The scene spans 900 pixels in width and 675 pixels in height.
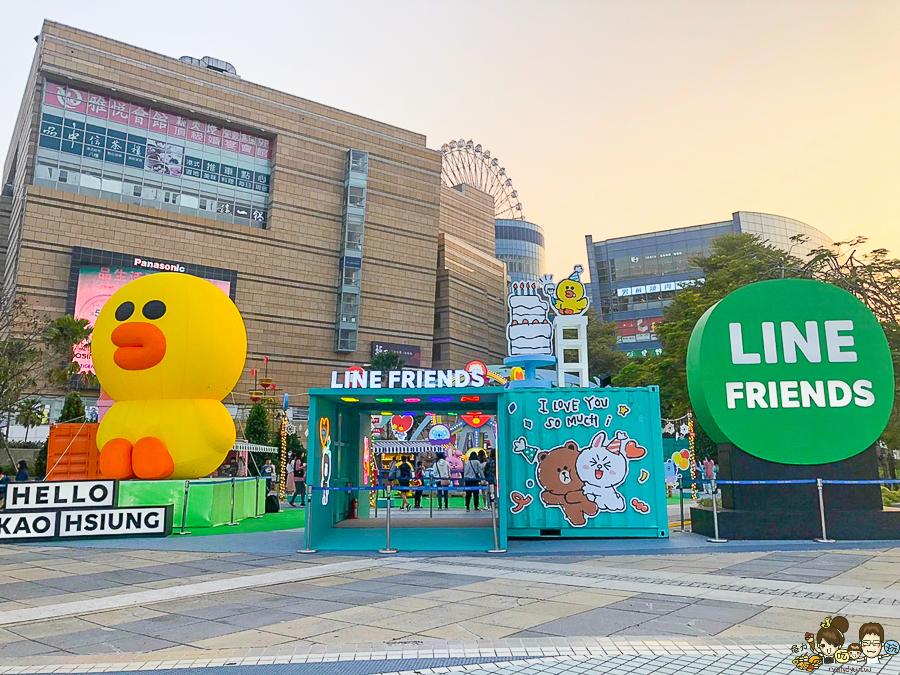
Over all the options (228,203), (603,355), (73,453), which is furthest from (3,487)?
(603,355)

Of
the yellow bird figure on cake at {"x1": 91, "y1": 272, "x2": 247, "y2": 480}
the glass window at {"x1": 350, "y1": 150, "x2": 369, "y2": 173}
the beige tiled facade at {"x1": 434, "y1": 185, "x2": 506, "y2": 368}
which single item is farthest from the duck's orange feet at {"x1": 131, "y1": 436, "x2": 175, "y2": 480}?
the beige tiled facade at {"x1": 434, "y1": 185, "x2": 506, "y2": 368}

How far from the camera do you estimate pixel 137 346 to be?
1616 centimetres

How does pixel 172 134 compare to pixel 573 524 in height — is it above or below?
above

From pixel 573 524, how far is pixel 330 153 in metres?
55.0

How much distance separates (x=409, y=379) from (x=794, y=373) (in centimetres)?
763

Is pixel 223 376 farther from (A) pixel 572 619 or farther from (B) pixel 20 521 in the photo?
(A) pixel 572 619

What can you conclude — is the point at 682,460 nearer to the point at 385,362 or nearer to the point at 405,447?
the point at 405,447

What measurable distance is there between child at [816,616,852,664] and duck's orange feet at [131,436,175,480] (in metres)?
14.3

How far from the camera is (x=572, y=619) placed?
643 centimetres

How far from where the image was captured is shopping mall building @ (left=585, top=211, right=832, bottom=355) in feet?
275

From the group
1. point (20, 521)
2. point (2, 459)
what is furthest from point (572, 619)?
point (2, 459)

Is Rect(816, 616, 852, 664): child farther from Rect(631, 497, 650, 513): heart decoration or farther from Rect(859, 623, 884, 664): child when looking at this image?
Rect(631, 497, 650, 513): heart decoration

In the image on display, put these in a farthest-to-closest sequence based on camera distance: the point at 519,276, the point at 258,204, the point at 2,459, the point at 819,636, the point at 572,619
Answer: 1. the point at 519,276
2. the point at 258,204
3. the point at 2,459
4. the point at 572,619
5. the point at 819,636

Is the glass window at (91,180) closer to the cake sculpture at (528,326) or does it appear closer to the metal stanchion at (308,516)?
the cake sculpture at (528,326)
